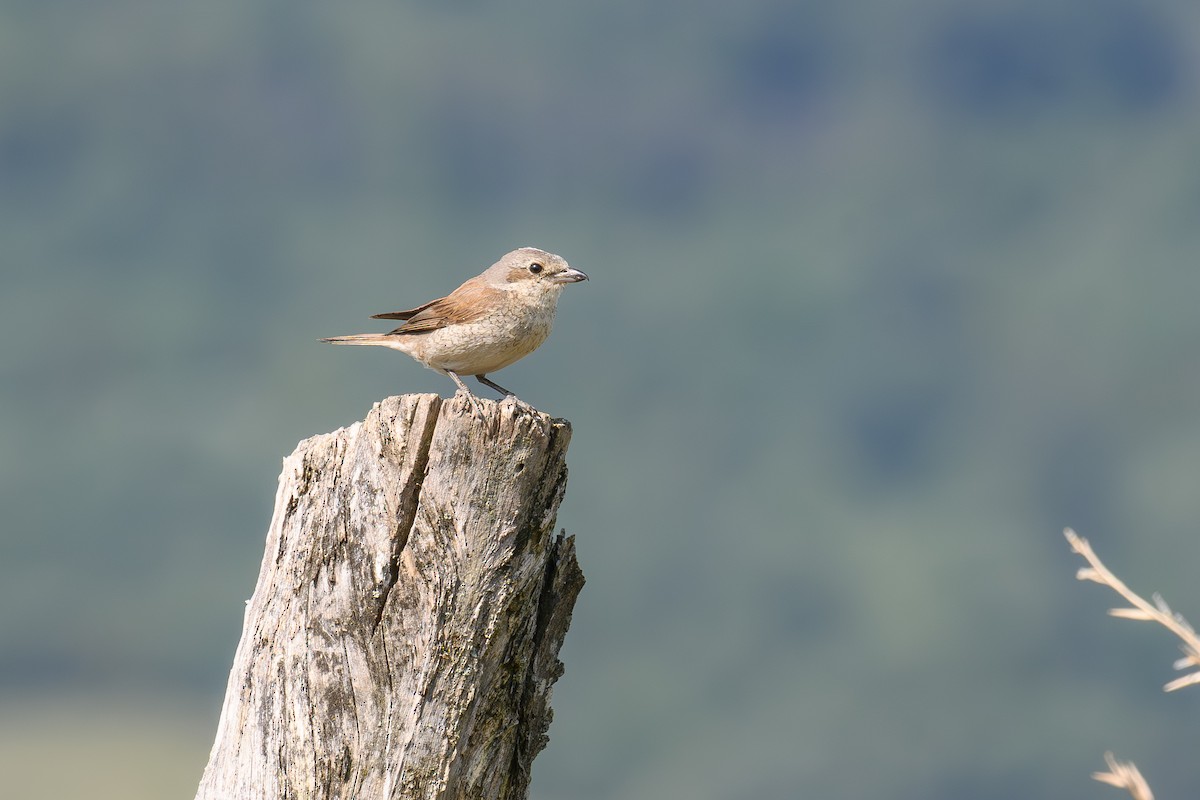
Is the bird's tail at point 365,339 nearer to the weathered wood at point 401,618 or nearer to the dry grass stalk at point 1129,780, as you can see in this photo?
the weathered wood at point 401,618

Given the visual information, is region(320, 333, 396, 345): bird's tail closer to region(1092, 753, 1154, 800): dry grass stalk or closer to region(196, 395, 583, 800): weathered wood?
region(196, 395, 583, 800): weathered wood

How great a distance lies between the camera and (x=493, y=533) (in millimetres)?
4668

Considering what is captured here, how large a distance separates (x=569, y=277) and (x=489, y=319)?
687 millimetres

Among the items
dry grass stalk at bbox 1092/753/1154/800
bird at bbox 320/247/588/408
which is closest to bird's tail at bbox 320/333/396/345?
bird at bbox 320/247/588/408

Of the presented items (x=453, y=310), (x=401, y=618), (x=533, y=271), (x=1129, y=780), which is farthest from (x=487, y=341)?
(x=1129, y=780)

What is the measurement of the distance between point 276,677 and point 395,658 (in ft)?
1.60

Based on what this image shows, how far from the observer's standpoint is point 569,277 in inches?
292

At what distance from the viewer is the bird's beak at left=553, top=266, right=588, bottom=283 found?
24.2 feet

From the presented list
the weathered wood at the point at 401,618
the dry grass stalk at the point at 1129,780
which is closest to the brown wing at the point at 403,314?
the weathered wood at the point at 401,618

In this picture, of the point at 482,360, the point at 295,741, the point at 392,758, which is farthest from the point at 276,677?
the point at 482,360

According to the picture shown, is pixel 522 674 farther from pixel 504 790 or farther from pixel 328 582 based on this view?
pixel 328 582

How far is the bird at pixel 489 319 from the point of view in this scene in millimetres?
7016

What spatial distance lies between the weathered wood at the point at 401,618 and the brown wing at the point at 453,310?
7.65 ft

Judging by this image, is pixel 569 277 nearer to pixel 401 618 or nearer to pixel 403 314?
pixel 403 314
